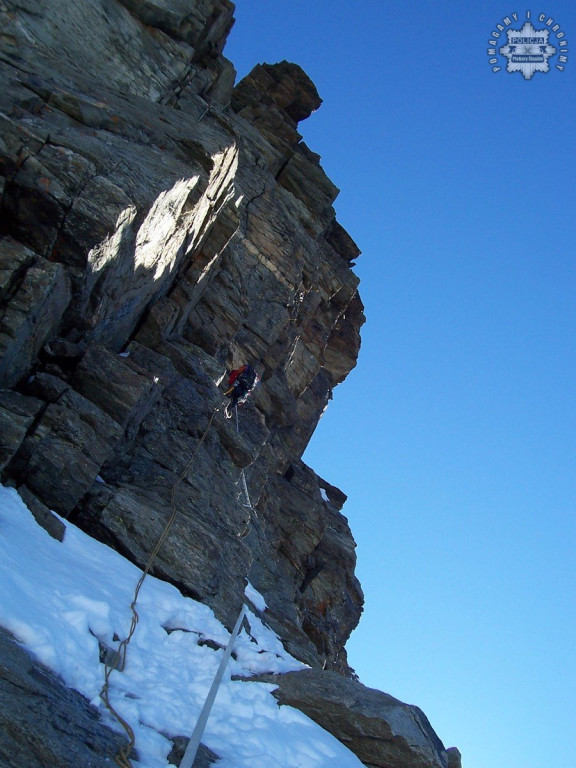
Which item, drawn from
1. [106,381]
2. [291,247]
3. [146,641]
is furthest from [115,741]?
[291,247]

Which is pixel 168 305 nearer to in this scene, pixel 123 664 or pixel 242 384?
pixel 242 384

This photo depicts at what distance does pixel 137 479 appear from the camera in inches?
687

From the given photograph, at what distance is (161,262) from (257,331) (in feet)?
37.5

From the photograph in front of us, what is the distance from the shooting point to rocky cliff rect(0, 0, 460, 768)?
47.6 feet

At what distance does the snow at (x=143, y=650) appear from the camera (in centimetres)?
820

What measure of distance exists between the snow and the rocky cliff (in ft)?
3.75

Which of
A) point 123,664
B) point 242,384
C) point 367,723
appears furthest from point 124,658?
point 242,384

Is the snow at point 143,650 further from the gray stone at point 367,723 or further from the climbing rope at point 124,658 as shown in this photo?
the gray stone at point 367,723

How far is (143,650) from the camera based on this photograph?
34.3 feet

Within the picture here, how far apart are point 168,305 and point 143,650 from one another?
14.5m

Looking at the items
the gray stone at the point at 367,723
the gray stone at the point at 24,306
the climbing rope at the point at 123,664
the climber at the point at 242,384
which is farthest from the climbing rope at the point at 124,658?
the climber at the point at 242,384

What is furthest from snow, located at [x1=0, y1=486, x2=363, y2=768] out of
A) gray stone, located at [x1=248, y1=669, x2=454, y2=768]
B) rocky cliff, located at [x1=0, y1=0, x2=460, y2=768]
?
rocky cliff, located at [x1=0, y1=0, x2=460, y2=768]

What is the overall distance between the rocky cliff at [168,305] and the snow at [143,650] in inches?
45.0

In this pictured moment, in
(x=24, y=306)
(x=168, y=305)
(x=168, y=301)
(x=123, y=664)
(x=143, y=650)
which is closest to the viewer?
(x=123, y=664)
